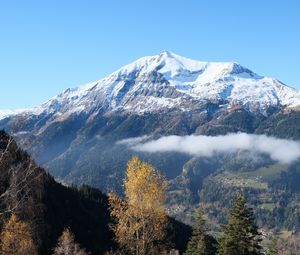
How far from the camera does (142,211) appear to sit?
150 ft

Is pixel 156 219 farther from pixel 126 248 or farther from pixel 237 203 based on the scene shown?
pixel 237 203

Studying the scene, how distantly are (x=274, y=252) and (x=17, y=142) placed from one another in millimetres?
63624

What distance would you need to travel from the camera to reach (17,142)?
2794cm

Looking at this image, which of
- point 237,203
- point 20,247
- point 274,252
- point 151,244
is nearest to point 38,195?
point 20,247

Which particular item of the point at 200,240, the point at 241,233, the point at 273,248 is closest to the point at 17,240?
the point at 241,233

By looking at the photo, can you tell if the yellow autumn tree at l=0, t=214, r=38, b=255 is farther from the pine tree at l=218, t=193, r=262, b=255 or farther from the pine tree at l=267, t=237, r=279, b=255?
the pine tree at l=267, t=237, r=279, b=255

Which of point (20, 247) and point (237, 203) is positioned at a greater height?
point (237, 203)

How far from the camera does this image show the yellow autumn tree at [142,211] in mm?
45719

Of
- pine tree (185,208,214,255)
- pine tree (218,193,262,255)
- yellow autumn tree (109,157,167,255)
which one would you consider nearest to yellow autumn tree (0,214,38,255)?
yellow autumn tree (109,157,167,255)

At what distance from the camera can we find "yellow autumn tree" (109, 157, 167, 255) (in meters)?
45.7

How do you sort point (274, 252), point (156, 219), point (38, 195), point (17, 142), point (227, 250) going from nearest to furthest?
point (17, 142)
point (156, 219)
point (38, 195)
point (227, 250)
point (274, 252)

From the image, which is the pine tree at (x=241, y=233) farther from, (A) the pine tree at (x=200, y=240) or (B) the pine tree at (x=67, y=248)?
(B) the pine tree at (x=67, y=248)

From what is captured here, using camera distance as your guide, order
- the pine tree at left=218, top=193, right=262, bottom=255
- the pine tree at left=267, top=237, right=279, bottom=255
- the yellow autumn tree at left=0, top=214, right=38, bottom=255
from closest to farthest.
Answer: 1. the yellow autumn tree at left=0, top=214, right=38, bottom=255
2. the pine tree at left=218, top=193, right=262, bottom=255
3. the pine tree at left=267, top=237, right=279, bottom=255

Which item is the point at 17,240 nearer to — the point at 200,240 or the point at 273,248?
the point at 200,240
